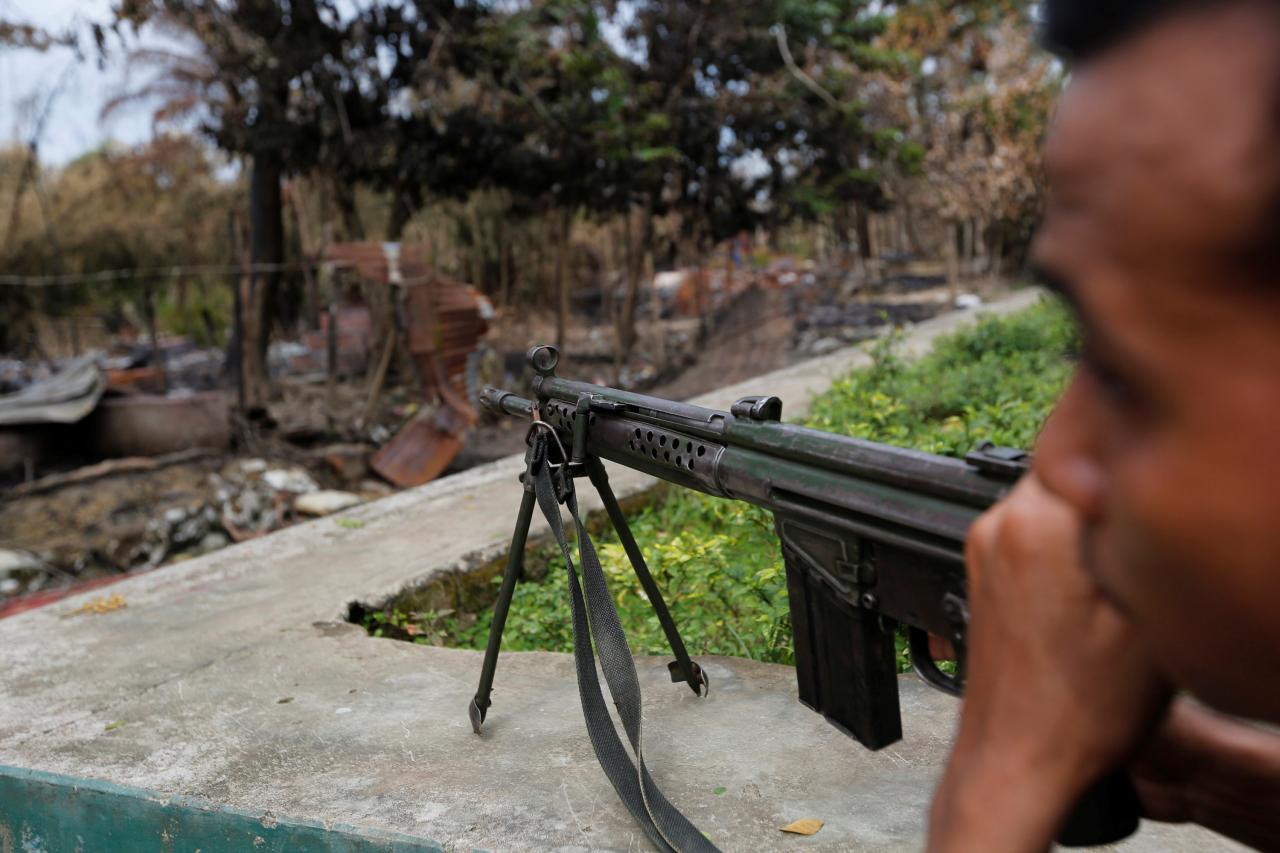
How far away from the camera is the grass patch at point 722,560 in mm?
3047

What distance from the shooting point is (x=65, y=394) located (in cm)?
719

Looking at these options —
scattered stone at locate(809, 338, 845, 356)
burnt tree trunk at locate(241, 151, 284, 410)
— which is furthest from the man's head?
scattered stone at locate(809, 338, 845, 356)

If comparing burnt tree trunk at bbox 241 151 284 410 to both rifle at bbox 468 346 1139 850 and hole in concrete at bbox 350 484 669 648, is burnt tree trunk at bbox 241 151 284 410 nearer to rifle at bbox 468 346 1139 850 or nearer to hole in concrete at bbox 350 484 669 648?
hole in concrete at bbox 350 484 669 648

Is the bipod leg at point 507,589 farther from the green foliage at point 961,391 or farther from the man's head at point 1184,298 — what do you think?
the man's head at point 1184,298

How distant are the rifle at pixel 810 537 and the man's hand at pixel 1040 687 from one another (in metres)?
0.11

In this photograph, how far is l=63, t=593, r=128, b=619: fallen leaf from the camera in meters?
3.65

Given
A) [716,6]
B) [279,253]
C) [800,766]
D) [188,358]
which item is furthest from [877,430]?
[188,358]

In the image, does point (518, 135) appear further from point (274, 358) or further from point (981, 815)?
point (981, 815)

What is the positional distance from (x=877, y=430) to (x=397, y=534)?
2221 millimetres

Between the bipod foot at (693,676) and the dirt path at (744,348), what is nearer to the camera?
the bipod foot at (693,676)

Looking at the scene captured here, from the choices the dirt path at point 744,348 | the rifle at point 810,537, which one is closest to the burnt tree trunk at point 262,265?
the dirt path at point 744,348

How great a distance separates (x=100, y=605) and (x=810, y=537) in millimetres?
3115

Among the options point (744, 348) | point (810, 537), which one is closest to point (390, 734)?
point (810, 537)

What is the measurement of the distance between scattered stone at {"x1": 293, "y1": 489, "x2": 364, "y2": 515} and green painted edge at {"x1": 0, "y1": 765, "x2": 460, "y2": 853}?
452cm
